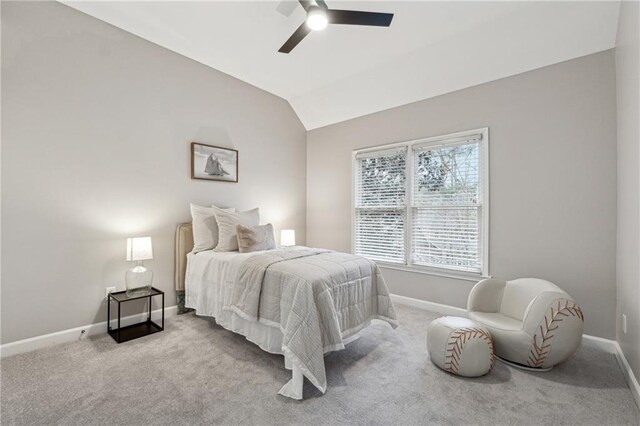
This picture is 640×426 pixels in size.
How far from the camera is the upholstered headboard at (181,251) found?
133 inches

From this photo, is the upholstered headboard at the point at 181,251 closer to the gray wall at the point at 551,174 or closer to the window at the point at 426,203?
the window at the point at 426,203

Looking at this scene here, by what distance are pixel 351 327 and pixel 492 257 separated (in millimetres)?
1948

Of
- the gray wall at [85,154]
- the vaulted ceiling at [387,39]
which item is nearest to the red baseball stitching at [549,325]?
the vaulted ceiling at [387,39]

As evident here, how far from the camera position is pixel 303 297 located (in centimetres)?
204

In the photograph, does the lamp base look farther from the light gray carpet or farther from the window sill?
the window sill

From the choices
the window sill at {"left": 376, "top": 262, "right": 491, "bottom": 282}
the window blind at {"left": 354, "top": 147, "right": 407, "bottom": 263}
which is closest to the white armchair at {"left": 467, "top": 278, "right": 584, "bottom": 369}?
the window sill at {"left": 376, "top": 262, "right": 491, "bottom": 282}

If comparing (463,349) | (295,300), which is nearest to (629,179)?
(463,349)

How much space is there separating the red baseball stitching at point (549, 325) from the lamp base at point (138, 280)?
3.57 meters

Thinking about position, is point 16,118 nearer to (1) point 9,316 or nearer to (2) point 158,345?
(1) point 9,316

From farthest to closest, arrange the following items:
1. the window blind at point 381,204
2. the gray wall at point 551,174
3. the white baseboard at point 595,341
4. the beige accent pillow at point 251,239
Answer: the window blind at point 381,204 < the beige accent pillow at point 251,239 < the gray wall at point 551,174 < the white baseboard at point 595,341

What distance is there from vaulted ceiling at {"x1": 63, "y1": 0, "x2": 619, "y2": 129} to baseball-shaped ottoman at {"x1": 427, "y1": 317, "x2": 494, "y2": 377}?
9.10ft

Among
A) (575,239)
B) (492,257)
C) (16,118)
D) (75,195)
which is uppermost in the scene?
(16,118)

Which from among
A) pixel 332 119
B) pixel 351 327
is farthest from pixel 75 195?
pixel 332 119

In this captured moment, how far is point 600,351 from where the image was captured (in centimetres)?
256
